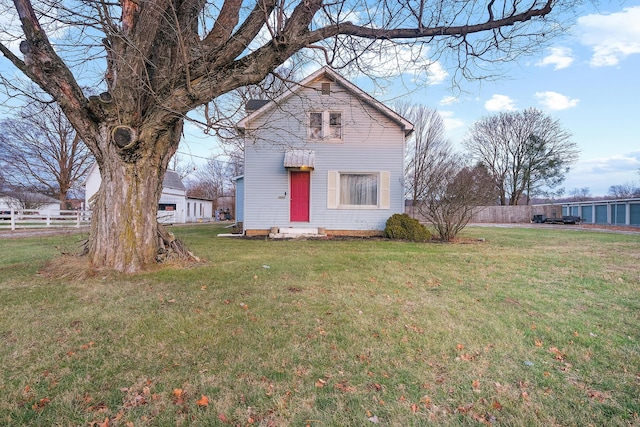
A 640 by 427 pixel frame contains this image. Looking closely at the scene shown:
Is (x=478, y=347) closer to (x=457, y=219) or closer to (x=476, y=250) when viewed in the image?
(x=476, y=250)

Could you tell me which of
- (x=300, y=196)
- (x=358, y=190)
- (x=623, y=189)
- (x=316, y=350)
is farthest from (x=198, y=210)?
(x=623, y=189)

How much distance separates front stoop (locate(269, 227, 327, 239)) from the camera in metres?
12.3

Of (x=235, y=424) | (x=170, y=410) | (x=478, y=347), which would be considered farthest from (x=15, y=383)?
(x=478, y=347)

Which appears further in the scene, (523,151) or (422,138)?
(523,151)

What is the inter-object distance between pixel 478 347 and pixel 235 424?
7.52ft

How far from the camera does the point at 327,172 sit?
1266 centimetres

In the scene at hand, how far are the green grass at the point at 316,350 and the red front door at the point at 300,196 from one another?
7.37 meters

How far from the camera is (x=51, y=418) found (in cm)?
202

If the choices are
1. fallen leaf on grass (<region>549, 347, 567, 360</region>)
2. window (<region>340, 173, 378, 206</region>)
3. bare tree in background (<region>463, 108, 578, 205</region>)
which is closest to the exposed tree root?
fallen leaf on grass (<region>549, 347, 567, 360</region>)

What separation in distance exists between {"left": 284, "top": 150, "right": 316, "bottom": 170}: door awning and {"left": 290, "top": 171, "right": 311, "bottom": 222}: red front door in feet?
2.18

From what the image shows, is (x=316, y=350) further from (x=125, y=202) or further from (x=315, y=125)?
(x=315, y=125)

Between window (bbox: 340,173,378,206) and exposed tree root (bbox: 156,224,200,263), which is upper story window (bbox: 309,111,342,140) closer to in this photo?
window (bbox: 340,173,378,206)

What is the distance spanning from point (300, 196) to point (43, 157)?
26545 millimetres

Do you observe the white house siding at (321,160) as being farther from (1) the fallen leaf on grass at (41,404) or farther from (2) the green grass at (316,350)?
(1) the fallen leaf on grass at (41,404)
